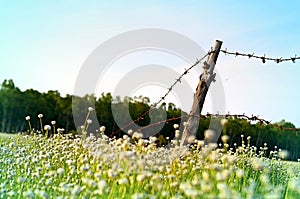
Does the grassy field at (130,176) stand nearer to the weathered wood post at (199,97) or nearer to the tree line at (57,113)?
the weathered wood post at (199,97)

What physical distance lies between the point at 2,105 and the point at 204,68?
33.9 metres

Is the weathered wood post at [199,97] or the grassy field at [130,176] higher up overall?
the weathered wood post at [199,97]

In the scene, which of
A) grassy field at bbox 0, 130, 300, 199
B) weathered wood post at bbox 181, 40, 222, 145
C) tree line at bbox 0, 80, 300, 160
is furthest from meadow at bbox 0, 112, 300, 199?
tree line at bbox 0, 80, 300, 160

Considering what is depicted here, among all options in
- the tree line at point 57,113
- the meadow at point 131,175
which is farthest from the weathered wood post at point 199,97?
the tree line at point 57,113

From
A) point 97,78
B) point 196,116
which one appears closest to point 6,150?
point 196,116

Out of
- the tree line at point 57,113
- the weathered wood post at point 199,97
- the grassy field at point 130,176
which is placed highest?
the tree line at point 57,113

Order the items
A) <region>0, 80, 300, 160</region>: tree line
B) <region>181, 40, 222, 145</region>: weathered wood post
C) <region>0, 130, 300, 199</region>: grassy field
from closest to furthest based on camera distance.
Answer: <region>0, 130, 300, 199</region>: grassy field < <region>181, 40, 222, 145</region>: weathered wood post < <region>0, 80, 300, 160</region>: tree line

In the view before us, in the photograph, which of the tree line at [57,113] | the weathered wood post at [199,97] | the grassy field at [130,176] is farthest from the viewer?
the tree line at [57,113]

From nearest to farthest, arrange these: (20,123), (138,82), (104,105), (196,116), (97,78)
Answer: (196,116)
(138,82)
(97,78)
(104,105)
(20,123)

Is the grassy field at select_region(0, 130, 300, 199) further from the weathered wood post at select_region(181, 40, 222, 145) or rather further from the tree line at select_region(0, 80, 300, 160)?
the tree line at select_region(0, 80, 300, 160)

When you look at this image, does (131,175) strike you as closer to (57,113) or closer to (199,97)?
(199,97)

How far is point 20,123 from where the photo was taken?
3741 centimetres

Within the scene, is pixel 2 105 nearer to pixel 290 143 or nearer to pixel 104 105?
pixel 104 105

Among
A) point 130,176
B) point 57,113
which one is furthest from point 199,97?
point 57,113
